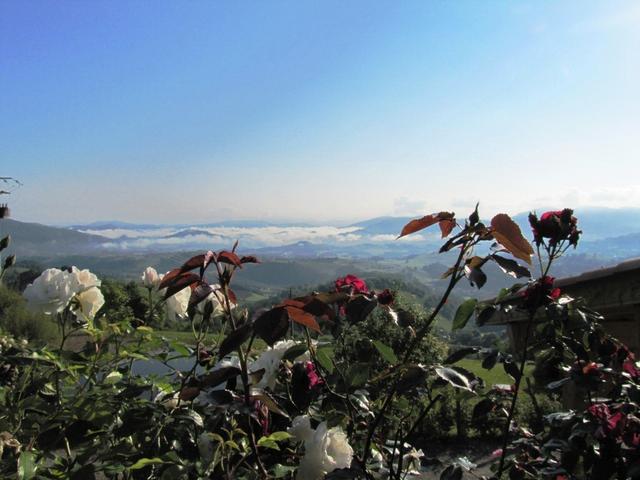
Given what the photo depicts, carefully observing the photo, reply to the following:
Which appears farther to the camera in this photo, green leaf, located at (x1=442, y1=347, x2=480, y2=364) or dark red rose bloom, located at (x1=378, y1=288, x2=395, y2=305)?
dark red rose bloom, located at (x1=378, y1=288, x2=395, y2=305)

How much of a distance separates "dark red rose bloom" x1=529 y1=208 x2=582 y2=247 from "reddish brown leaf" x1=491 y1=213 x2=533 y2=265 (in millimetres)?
814

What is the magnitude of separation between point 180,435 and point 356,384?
0.38 m

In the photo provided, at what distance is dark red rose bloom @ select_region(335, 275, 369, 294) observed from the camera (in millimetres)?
1234

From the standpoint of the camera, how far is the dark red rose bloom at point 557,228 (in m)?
1.54

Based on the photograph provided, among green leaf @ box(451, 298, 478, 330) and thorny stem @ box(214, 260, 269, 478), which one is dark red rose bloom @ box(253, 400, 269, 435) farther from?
green leaf @ box(451, 298, 478, 330)

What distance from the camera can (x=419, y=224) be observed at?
0.93 metres

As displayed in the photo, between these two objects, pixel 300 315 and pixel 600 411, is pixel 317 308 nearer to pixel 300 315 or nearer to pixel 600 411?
pixel 300 315

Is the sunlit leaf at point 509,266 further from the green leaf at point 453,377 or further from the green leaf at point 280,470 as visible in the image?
the green leaf at point 280,470

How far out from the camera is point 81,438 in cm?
107

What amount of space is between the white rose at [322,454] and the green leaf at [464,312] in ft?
1.43

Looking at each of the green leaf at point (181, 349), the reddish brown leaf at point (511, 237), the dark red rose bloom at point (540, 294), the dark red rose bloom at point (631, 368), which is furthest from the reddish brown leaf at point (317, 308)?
the dark red rose bloom at point (631, 368)

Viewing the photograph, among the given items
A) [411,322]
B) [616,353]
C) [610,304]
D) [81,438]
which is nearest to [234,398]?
[81,438]

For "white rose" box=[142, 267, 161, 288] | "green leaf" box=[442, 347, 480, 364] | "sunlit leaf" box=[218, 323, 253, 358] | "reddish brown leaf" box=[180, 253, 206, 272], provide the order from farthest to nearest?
1. "white rose" box=[142, 267, 161, 288]
2. "green leaf" box=[442, 347, 480, 364]
3. "reddish brown leaf" box=[180, 253, 206, 272]
4. "sunlit leaf" box=[218, 323, 253, 358]

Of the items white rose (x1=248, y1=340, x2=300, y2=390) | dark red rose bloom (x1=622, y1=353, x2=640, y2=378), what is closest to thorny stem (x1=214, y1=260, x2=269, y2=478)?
white rose (x1=248, y1=340, x2=300, y2=390)
